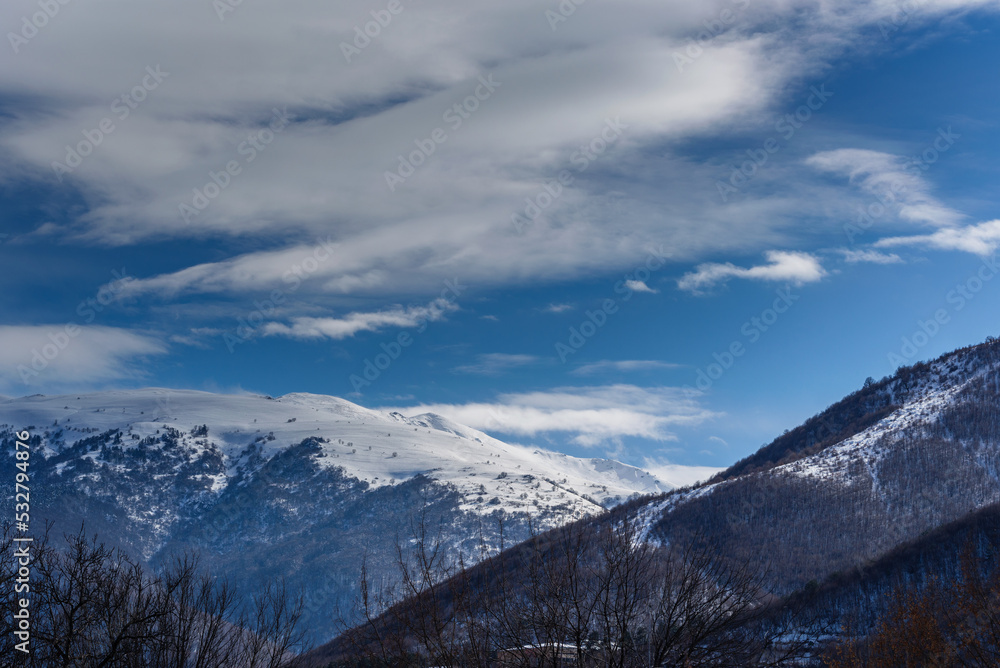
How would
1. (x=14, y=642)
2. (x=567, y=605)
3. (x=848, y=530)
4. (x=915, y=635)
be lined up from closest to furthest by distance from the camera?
(x=567, y=605), (x=14, y=642), (x=915, y=635), (x=848, y=530)

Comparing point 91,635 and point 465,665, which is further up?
point 91,635

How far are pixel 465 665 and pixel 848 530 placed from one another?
195359mm

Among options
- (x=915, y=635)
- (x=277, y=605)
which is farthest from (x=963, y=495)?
(x=277, y=605)

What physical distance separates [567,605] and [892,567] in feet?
403

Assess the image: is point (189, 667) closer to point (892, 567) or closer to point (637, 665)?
point (637, 665)

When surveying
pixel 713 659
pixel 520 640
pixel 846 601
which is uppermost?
pixel 520 640

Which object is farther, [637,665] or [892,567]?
[892,567]

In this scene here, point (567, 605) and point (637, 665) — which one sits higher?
point (567, 605)

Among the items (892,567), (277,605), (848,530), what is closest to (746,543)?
(848,530)

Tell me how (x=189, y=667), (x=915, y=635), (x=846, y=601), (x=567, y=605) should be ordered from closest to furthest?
(x=567, y=605) < (x=189, y=667) < (x=915, y=635) < (x=846, y=601)

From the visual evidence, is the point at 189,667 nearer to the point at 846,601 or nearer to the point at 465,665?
the point at 465,665

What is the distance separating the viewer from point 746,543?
199375 mm

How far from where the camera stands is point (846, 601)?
401 feet

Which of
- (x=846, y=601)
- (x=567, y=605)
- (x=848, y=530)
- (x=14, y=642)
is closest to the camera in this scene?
(x=567, y=605)
